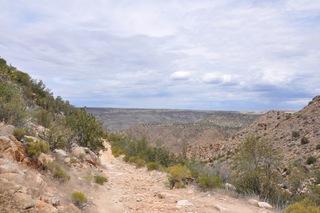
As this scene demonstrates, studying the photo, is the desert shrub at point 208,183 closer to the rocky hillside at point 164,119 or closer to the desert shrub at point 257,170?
the desert shrub at point 257,170

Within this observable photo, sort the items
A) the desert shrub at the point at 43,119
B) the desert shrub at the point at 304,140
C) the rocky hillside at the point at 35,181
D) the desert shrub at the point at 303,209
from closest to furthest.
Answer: the rocky hillside at the point at 35,181
the desert shrub at the point at 303,209
the desert shrub at the point at 43,119
the desert shrub at the point at 304,140

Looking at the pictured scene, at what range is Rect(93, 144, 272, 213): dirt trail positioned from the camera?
8852mm

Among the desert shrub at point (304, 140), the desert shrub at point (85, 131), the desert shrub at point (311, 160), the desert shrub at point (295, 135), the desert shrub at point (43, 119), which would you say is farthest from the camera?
the desert shrub at point (295, 135)

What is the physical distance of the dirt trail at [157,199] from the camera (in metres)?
8.85

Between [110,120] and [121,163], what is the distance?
64431 mm

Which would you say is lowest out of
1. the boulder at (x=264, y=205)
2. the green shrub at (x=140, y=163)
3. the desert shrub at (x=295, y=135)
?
the green shrub at (x=140, y=163)

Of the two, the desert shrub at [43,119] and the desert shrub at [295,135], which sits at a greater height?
the desert shrub at [43,119]

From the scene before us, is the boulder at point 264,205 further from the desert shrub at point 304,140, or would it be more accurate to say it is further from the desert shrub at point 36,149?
the desert shrub at point 304,140

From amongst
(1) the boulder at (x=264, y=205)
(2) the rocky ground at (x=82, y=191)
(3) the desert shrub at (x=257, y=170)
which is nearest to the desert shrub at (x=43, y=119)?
(2) the rocky ground at (x=82, y=191)

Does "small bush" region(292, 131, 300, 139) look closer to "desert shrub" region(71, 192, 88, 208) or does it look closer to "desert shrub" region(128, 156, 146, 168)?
"desert shrub" region(128, 156, 146, 168)

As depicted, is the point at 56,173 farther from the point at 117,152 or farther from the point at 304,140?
the point at 304,140

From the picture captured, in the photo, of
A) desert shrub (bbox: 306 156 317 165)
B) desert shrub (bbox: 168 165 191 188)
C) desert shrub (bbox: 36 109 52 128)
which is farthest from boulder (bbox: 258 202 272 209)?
desert shrub (bbox: 306 156 317 165)

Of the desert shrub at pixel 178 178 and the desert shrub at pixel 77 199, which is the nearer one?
the desert shrub at pixel 77 199

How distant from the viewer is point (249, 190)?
11258 mm
